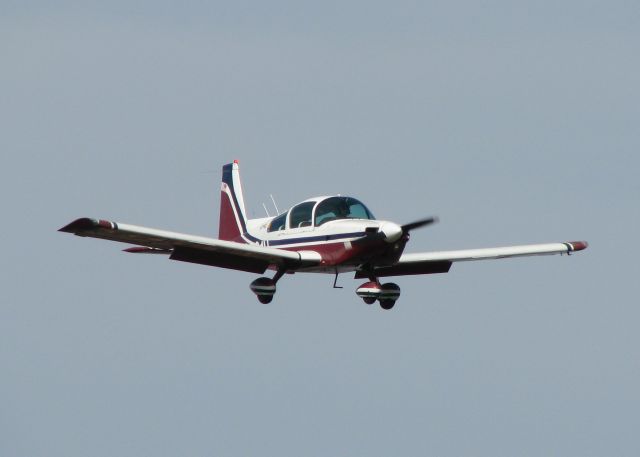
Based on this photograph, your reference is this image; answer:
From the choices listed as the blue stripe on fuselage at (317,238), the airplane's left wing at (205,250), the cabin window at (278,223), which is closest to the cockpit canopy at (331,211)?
the blue stripe on fuselage at (317,238)

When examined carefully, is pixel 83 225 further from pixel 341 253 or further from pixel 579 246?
pixel 579 246

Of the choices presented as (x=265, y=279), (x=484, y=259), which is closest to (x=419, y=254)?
(x=484, y=259)

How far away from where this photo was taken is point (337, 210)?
1417 inches

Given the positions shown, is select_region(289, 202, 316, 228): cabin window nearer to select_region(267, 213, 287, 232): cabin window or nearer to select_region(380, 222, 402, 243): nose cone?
select_region(267, 213, 287, 232): cabin window

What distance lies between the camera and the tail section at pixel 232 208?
3997 cm

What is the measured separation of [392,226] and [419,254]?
3273 millimetres

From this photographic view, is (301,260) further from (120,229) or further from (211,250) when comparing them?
(120,229)

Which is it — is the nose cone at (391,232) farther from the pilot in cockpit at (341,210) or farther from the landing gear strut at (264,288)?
the landing gear strut at (264,288)

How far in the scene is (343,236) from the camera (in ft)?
116

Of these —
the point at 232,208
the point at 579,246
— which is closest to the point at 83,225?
the point at 232,208

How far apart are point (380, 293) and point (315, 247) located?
1862mm

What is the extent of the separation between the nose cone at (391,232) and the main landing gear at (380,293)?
1.45 m

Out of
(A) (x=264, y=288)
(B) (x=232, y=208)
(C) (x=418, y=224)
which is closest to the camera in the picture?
(C) (x=418, y=224)

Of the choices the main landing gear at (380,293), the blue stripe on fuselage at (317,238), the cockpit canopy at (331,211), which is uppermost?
the cockpit canopy at (331,211)
